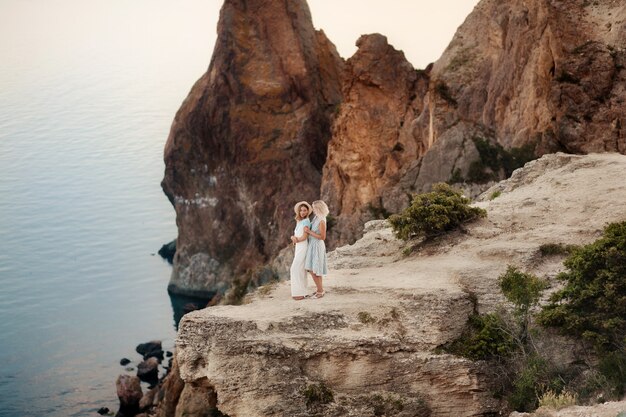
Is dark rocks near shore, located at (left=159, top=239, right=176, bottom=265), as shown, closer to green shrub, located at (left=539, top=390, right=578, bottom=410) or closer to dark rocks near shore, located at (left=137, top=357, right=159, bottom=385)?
dark rocks near shore, located at (left=137, top=357, right=159, bottom=385)

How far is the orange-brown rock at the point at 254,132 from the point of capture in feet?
359

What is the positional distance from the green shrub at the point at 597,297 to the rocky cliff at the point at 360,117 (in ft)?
94.1

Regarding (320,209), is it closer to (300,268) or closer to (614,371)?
(300,268)

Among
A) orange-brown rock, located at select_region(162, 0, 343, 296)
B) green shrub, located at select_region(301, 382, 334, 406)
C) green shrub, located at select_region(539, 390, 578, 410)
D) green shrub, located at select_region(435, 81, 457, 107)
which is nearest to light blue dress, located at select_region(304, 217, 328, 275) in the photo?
green shrub, located at select_region(301, 382, 334, 406)

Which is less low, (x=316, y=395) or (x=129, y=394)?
(x=316, y=395)

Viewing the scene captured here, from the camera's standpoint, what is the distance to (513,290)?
25.0 m

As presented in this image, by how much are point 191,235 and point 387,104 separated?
120ft

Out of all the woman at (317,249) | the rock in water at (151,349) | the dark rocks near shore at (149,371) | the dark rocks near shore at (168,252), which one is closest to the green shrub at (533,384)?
the woman at (317,249)

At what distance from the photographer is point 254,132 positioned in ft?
365

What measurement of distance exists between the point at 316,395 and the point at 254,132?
88259 mm

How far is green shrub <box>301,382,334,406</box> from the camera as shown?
2420cm

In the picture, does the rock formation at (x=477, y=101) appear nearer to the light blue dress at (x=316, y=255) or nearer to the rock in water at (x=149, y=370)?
the rock in water at (x=149, y=370)

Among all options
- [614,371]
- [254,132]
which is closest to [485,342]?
[614,371]

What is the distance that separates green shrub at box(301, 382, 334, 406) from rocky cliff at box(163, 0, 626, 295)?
32.5m
